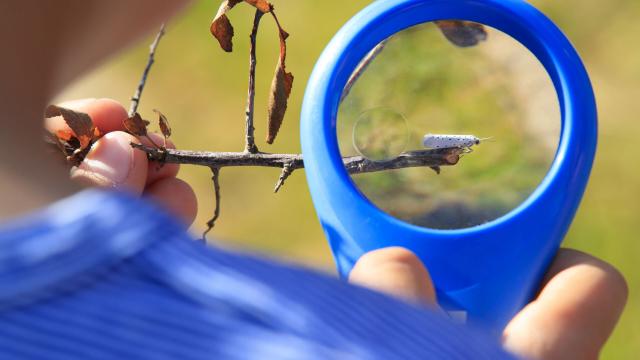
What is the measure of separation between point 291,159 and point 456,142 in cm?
13

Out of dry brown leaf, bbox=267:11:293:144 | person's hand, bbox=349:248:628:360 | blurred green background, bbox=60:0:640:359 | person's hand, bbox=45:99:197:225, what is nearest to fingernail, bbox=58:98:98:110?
person's hand, bbox=45:99:197:225

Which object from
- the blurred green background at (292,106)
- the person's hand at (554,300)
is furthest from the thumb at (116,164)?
the blurred green background at (292,106)

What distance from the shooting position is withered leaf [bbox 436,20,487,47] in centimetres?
70

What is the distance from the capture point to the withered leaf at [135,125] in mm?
674

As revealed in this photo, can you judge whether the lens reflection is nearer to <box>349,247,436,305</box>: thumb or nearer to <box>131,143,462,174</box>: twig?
<box>131,143,462,174</box>: twig

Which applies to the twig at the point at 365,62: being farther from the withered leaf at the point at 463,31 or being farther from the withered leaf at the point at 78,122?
the withered leaf at the point at 78,122

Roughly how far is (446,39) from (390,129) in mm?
88

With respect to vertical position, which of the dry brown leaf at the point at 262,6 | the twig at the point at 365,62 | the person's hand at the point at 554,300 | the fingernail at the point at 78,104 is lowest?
the person's hand at the point at 554,300

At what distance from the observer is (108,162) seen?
2.23ft

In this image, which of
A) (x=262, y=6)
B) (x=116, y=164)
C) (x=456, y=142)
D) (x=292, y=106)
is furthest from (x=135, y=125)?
(x=292, y=106)

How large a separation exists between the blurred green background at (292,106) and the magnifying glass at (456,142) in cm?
93

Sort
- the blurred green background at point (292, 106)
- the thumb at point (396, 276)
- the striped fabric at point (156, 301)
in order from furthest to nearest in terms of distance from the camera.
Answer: the blurred green background at point (292, 106) → the thumb at point (396, 276) → the striped fabric at point (156, 301)

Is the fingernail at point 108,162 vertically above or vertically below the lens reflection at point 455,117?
below

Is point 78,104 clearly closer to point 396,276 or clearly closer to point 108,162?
point 108,162
